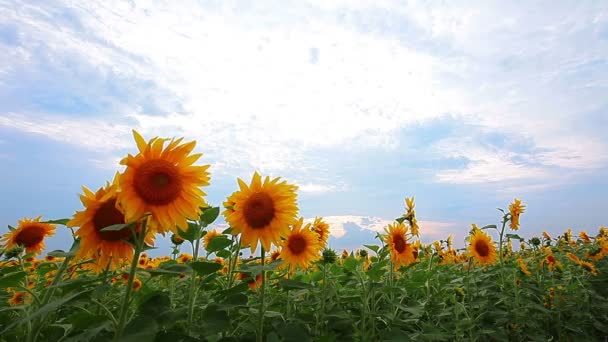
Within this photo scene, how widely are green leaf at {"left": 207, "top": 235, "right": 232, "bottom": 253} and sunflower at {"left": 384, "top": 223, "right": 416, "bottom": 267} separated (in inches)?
91.0

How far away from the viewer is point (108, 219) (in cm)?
229

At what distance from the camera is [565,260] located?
26.6 ft

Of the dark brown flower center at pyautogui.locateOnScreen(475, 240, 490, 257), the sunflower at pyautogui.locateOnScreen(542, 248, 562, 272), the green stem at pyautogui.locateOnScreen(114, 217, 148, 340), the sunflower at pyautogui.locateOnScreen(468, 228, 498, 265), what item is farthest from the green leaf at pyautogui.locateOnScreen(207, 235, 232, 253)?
the sunflower at pyautogui.locateOnScreen(542, 248, 562, 272)

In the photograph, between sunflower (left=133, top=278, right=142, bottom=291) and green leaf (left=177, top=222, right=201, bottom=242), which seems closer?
green leaf (left=177, top=222, right=201, bottom=242)

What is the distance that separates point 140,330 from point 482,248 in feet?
17.4

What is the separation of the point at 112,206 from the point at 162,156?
1.32ft

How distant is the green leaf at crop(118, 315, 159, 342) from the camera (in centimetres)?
190

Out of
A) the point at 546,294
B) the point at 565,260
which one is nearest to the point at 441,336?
the point at 546,294

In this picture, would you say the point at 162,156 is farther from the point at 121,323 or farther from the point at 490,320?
the point at 490,320

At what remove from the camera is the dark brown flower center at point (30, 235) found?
382 centimetres

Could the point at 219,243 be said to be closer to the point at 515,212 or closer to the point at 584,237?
the point at 515,212

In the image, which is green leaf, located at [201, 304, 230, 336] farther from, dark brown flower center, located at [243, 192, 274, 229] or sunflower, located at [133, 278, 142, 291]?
sunflower, located at [133, 278, 142, 291]

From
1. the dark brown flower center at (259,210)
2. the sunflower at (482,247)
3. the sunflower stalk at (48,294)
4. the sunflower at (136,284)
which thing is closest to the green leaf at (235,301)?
the dark brown flower center at (259,210)

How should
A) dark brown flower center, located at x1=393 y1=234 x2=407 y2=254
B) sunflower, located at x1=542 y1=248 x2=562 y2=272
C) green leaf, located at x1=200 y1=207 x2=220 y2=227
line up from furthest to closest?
1. sunflower, located at x1=542 y1=248 x2=562 y2=272
2. dark brown flower center, located at x1=393 y1=234 x2=407 y2=254
3. green leaf, located at x1=200 y1=207 x2=220 y2=227
